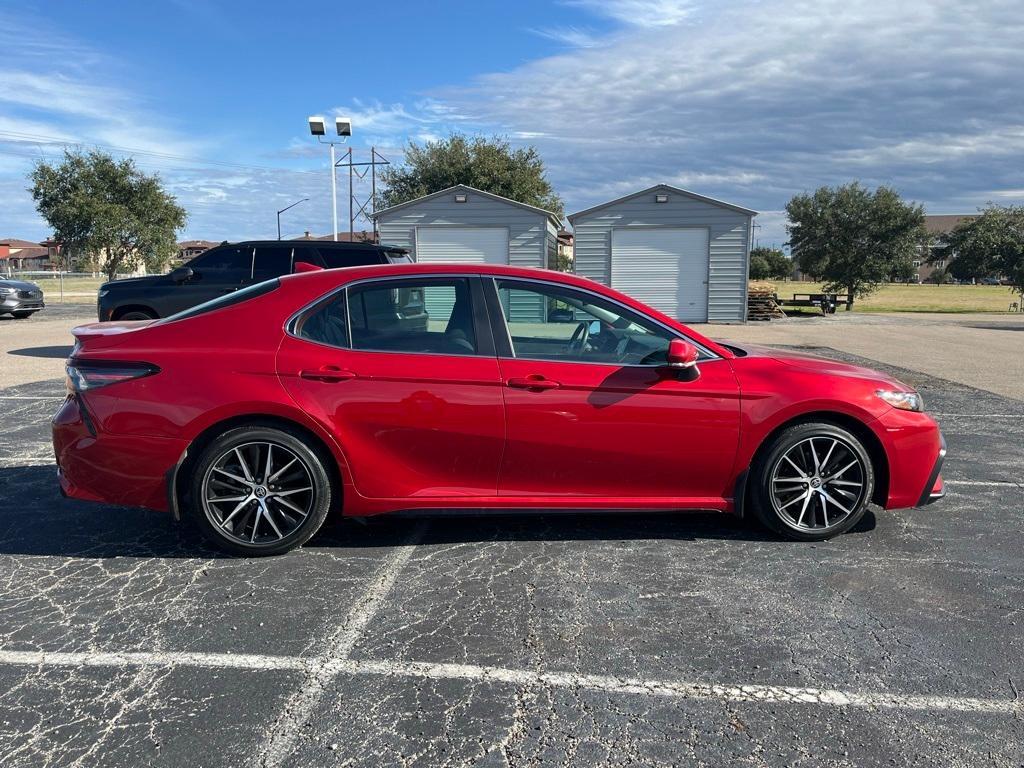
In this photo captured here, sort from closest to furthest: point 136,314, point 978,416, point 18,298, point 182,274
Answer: point 978,416
point 182,274
point 136,314
point 18,298

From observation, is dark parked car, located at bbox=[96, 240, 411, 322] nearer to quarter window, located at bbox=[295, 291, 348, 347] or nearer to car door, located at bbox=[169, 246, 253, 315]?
car door, located at bbox=[169, 246, 253, 315]

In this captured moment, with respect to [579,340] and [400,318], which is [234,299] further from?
[579,340]

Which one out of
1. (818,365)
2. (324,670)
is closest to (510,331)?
(818,365)

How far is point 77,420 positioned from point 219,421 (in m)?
0.77

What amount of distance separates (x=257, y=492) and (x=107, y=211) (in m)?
34.2

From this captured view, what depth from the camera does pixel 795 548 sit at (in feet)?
13.8

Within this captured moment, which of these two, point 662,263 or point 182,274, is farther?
point 662,263

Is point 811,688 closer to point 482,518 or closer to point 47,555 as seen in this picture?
point 482,518

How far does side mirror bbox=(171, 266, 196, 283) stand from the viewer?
421 inches

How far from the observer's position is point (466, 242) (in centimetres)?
2138

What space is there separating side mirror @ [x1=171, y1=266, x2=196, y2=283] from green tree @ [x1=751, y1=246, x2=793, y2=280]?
62732mm

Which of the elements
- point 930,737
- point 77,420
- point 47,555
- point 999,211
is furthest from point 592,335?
point 999,211

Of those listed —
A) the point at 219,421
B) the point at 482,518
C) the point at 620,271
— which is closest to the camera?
the point at 219,421

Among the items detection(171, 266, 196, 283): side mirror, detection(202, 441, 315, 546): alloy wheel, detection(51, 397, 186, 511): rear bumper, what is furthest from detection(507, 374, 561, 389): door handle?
detection(171, 266, 196, 283): side mirror
